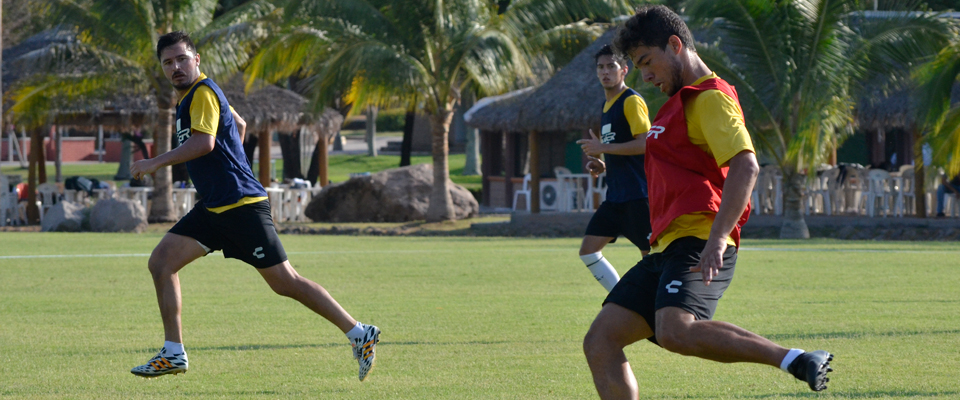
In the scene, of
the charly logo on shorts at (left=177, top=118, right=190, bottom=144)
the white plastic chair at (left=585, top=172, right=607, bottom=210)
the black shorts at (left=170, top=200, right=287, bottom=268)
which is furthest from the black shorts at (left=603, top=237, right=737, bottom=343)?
the white plastic chair at (left=585, top=172, right=607, bottom=210)

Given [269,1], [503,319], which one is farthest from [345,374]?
[269,1]

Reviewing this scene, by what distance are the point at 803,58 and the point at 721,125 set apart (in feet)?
54.4

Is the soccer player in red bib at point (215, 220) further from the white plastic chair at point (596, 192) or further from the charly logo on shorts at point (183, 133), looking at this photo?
the white plastic chair at point (596, 192)

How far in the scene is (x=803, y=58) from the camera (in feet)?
64.1

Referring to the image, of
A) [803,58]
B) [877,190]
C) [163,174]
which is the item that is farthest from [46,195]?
[877,190]

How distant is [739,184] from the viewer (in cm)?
379

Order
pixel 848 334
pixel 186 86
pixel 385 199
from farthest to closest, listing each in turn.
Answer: pixel 385 199
pixel 848 334
pixel 186 86

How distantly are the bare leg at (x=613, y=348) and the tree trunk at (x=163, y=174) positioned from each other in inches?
886

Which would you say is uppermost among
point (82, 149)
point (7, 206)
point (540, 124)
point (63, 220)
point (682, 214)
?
point (540, 124)

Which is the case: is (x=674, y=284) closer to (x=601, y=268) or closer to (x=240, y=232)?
(x=240, y=232)

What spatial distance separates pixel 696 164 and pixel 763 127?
60.2ft

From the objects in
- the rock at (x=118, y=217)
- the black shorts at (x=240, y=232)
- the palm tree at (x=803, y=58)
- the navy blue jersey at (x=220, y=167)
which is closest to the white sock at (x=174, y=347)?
the black shorts at (x=240, y=232)

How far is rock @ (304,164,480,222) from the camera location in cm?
2617

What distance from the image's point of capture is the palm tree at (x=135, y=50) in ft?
77.3
